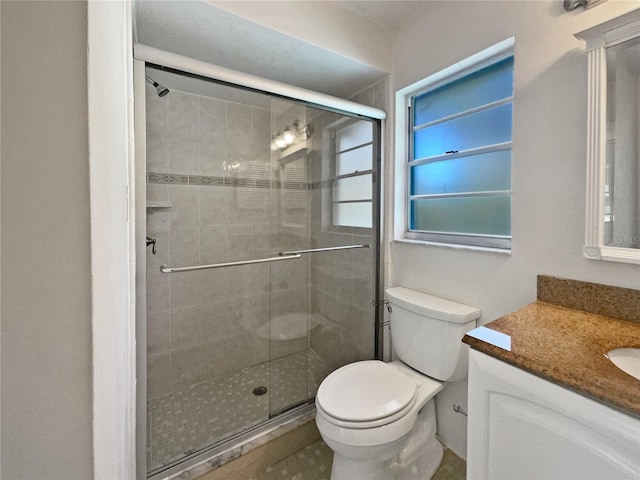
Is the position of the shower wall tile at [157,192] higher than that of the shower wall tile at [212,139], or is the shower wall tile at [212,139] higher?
the shower wall tile at [212,139]

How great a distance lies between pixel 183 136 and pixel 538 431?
7.02ft

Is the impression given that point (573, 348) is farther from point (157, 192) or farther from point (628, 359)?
point (157, 192)

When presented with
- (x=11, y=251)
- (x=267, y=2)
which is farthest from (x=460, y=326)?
(x=267, y=2)

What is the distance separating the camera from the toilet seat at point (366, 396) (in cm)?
110

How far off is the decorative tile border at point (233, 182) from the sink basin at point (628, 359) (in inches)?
60.4

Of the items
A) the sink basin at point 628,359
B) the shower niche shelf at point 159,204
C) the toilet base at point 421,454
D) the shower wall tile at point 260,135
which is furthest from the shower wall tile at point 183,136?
the sink basin at point 628,359

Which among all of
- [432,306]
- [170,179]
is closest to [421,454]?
[432,306]

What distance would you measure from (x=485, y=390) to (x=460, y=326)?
511mm

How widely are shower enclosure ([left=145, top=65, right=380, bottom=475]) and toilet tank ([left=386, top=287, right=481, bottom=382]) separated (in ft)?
1.29

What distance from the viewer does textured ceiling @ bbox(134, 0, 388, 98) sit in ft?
3.99

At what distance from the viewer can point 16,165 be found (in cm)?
30

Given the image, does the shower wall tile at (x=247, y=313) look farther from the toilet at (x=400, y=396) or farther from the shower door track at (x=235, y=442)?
the toilet at (x=400, y=396)

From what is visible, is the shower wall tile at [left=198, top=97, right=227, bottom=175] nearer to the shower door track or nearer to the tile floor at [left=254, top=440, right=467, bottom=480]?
the shower door track

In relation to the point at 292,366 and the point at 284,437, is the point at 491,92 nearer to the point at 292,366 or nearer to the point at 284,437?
the point at 292,366
